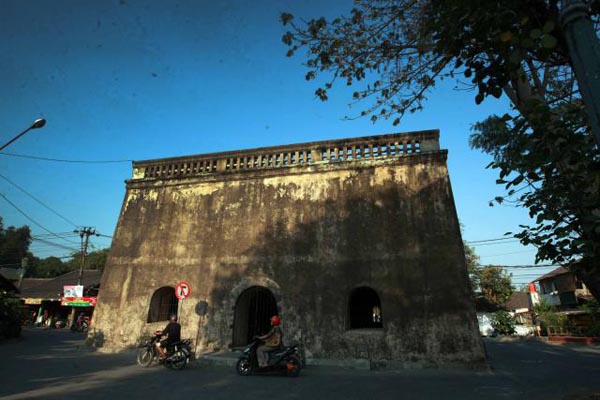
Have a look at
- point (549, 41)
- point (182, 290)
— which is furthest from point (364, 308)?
point (549, 41)

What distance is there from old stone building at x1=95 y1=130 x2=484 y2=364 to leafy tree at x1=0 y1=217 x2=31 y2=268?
5623 cm

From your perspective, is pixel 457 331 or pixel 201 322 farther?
pixel 201 322

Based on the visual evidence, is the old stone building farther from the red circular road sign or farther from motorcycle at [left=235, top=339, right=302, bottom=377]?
motorcycle at [left=235, top=339, right=302, bottom=377]

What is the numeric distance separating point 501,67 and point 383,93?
2546 mm

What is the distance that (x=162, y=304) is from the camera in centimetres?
1221

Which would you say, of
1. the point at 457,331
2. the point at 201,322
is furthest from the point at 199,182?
the point at 457,331

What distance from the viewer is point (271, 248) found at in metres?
11.0

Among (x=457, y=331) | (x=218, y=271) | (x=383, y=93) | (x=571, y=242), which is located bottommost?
(x=457, y=331)

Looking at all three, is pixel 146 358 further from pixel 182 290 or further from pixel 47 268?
pixel 47 268

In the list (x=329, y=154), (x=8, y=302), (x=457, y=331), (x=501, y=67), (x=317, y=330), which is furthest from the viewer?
(x=8, y=302)

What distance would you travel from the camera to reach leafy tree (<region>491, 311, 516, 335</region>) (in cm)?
2573

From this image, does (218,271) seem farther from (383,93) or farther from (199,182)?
(383,93)

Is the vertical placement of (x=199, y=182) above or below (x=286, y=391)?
Result: above

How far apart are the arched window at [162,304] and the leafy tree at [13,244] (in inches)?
2219
